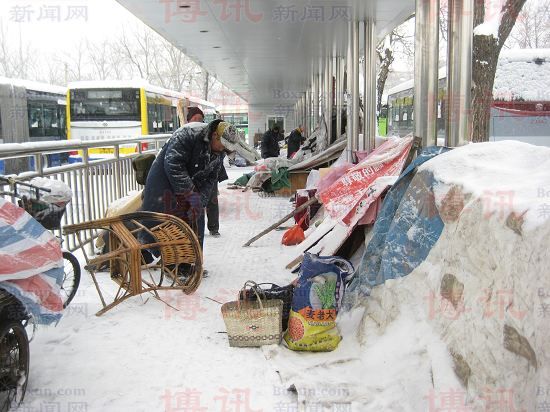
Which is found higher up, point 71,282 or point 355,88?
point 355,88

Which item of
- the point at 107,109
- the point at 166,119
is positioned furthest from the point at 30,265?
the point at 166,119

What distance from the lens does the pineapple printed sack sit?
353 cm

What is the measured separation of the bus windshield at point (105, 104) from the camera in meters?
17.1

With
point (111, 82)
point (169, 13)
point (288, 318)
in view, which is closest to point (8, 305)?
point (288, 318)

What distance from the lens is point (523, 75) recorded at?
13.8 metres

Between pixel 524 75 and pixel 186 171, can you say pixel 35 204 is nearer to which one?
pixel 186 171

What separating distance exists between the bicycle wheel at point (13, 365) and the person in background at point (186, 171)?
93.8 inches

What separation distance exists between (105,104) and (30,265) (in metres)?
15.5

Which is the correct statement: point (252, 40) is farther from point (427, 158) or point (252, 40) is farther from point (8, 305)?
point (8, 305)

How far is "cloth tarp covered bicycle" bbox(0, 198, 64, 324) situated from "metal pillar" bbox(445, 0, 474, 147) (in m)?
2.99

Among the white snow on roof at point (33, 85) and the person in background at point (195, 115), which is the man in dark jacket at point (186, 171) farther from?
the white snow on roof at point (33, 85)

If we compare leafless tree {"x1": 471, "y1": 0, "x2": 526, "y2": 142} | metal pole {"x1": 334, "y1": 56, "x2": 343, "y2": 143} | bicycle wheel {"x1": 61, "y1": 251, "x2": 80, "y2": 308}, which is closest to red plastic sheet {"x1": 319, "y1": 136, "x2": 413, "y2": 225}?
bicycle wheel {"x1": 61, "y1": 251, "x2": 80, "y2": 308}

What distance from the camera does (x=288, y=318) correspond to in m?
3.85

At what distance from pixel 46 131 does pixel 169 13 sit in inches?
466
